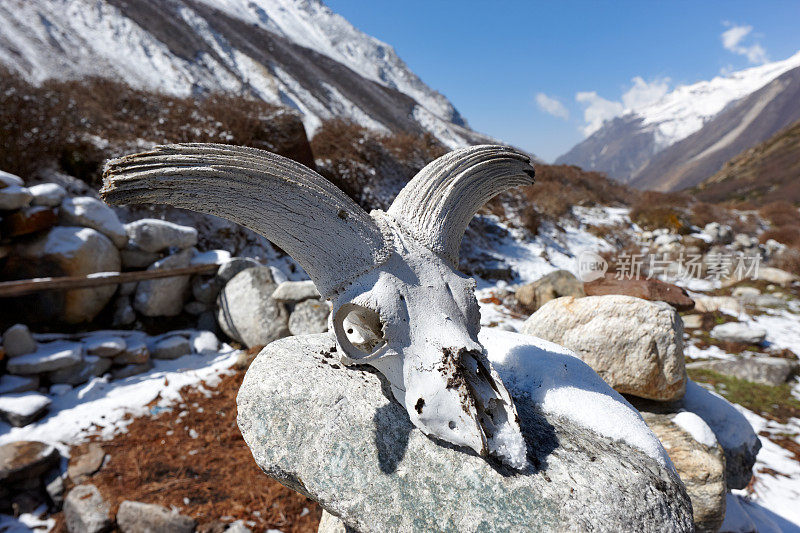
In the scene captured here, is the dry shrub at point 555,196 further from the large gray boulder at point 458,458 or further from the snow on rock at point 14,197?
the large gray boulder at point 458,458

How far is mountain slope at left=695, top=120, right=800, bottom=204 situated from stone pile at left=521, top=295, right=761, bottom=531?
3299cm

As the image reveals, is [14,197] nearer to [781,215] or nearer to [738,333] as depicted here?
[738,333]

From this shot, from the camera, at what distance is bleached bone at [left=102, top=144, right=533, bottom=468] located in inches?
46.2

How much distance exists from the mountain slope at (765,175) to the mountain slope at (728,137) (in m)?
42.9

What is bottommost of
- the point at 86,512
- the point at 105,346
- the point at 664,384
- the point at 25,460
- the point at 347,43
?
the point at 86,512

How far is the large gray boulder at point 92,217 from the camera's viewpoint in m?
4.98

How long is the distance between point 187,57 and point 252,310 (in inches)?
800

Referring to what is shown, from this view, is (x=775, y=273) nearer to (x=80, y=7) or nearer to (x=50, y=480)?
(x=50, y=480)

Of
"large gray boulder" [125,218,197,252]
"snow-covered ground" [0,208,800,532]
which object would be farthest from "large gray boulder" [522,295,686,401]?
"large gray boulder" [125,218,197,252]

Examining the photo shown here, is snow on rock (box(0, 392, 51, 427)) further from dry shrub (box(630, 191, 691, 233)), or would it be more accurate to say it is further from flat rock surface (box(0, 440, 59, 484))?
dry shrub (box(630, 191, 691, 233))

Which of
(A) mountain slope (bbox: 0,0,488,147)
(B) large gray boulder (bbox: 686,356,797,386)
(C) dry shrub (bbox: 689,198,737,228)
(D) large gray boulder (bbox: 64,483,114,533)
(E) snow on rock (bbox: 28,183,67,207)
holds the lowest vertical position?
(D) large gray boulder (bbox: 64,483,114,533)

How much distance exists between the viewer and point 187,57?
1955 centimetres

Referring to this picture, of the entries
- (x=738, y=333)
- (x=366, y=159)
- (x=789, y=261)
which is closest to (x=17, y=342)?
(x=366, y=159)

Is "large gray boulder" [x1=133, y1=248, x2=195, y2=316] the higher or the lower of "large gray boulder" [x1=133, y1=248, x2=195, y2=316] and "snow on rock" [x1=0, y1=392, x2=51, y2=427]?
the higher
